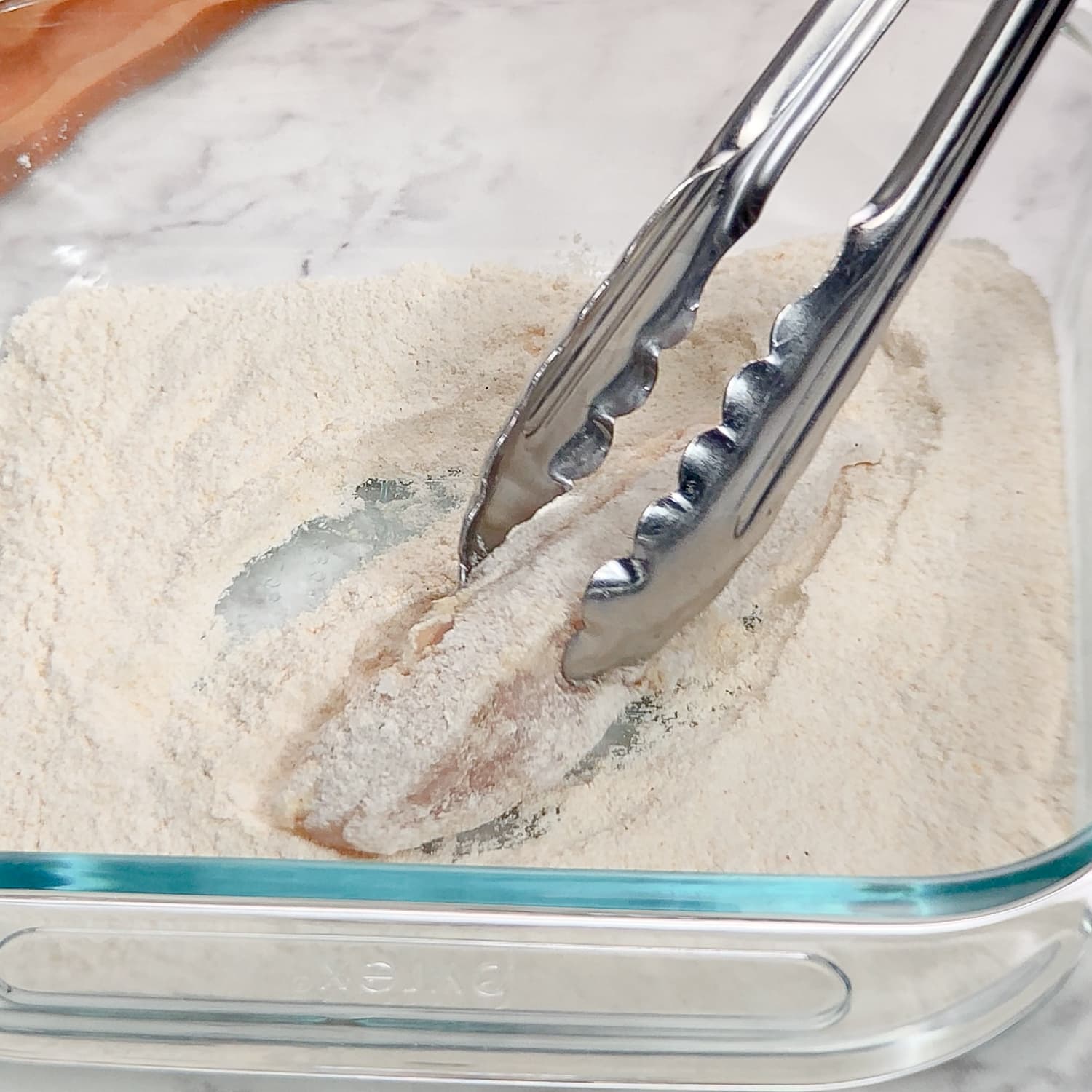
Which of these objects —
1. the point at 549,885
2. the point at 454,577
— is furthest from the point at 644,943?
the point at 454,577

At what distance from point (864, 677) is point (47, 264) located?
60cm

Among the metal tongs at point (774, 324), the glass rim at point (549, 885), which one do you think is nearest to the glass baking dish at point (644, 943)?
the glass rim at point (549, 885)

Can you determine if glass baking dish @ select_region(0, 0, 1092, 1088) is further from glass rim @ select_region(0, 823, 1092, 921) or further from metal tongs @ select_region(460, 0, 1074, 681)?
metal tongs @ select_region(460, 0, 1074, 681)

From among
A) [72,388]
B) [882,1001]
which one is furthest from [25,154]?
[882,1001]

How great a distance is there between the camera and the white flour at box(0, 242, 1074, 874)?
431 millimetres

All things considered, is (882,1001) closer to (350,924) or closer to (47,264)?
(350,924)

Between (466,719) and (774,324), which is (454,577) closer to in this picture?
(466,719)

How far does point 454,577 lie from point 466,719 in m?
0.10

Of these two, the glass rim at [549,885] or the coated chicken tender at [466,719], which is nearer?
the glass rim at [549,885]

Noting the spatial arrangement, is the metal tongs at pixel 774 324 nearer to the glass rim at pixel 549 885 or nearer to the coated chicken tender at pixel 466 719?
the coated chicken tender at pixel 466 719

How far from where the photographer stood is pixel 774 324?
1.40 ft

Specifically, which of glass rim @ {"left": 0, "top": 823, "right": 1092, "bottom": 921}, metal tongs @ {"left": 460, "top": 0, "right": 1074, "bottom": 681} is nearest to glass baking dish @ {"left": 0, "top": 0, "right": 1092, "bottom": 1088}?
glass rim @ {"left": 0, "top": 823, "right": 1092, "bottom": 921}

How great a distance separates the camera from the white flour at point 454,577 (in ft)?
1.41

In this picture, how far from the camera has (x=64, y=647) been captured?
20.2 inches
